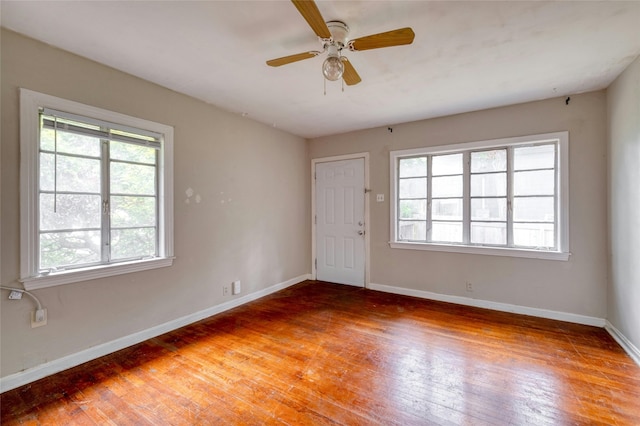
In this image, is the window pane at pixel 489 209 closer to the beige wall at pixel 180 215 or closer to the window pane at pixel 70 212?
the beige wall at pixel 180 215

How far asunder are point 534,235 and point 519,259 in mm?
329

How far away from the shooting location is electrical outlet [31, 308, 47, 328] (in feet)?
6.92

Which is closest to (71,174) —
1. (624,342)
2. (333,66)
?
(333,66)

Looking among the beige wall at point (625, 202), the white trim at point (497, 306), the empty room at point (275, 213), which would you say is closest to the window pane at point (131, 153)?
the empty room at point (275, 213)

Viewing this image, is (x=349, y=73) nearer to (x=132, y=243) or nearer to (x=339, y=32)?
(x=339, y=32)

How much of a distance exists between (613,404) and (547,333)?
43.8 inches

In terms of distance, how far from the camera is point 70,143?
7.61 feet

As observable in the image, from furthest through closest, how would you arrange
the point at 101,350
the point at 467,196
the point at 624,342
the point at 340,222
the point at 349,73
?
the point at 340,222
the point at 467,196
the point at 624,342
the point at 101,350
the point at 349,73

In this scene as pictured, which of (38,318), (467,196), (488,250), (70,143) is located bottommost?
(38,318)

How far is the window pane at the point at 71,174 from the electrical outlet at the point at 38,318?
3.03ft

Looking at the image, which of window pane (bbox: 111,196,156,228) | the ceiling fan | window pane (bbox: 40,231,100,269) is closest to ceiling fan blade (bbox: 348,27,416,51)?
the ceiling fan

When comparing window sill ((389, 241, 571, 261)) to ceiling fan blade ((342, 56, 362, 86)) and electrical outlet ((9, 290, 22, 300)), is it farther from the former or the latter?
electrical outlet ((9, 290, 22, 300))

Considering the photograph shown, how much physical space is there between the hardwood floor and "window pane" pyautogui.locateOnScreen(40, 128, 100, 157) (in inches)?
69.1

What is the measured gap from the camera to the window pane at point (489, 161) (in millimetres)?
3535
